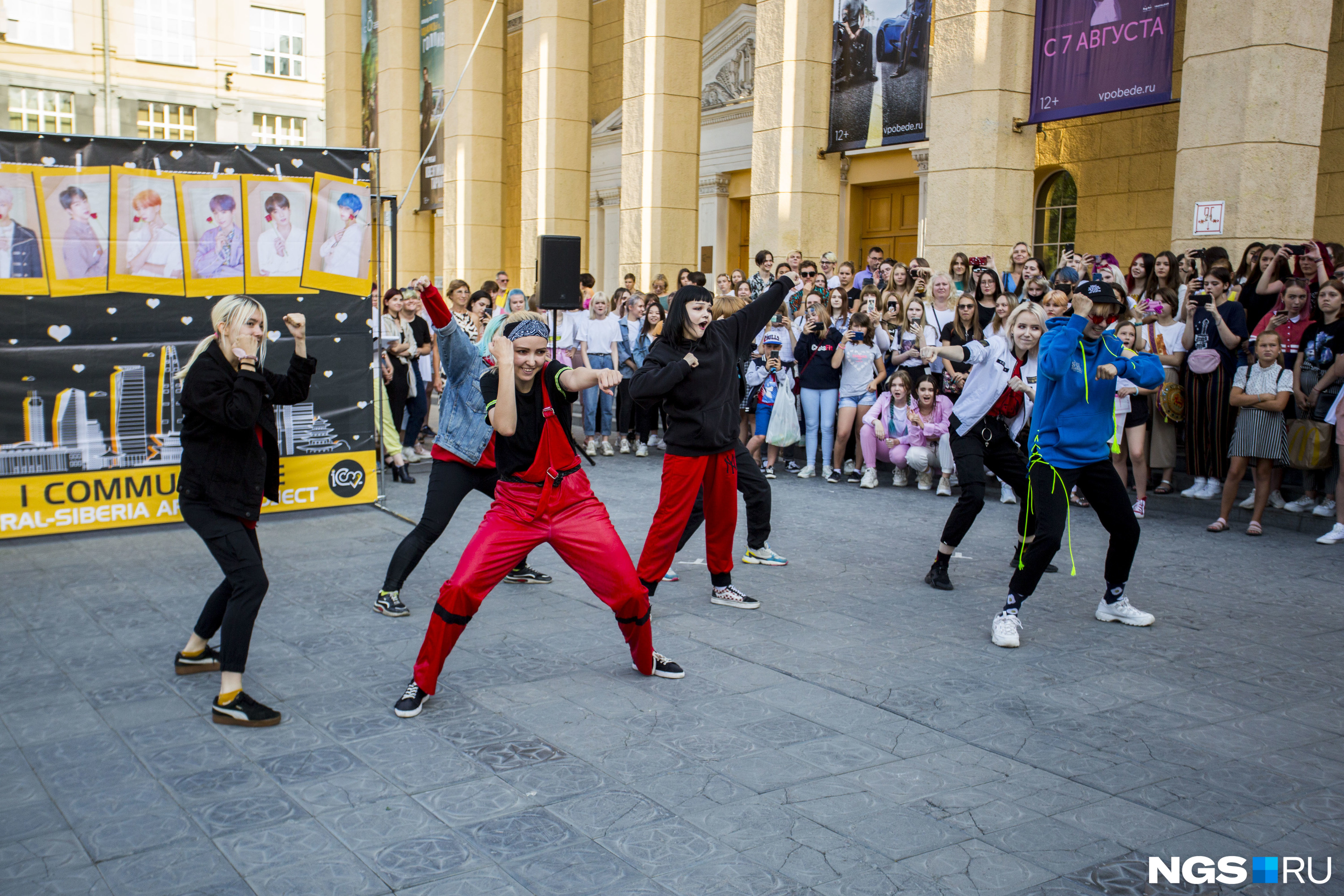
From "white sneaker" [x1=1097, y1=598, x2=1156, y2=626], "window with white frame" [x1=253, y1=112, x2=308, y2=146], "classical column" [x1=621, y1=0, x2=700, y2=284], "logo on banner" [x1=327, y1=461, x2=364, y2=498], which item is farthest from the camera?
"window with white frame" [x1=253, y1=112, x2=308, y2=146]

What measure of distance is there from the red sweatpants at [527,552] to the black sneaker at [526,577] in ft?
7.28

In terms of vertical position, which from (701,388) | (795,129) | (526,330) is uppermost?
(795,129)

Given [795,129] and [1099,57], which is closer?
[1099,57]

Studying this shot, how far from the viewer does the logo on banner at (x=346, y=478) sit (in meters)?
9.81

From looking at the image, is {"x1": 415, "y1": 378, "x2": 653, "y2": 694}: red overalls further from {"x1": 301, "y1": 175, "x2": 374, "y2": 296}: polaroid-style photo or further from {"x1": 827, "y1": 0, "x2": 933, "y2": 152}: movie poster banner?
{"x1": 827, "y1": 0, "x2": 933, "y2": 152}: movie poster banner

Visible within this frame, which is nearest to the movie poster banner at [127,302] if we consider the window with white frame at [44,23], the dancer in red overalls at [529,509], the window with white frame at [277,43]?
the dancer in red overalls at [529,509]

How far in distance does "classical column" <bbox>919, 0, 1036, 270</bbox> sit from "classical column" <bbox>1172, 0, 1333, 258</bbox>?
2.55 metres

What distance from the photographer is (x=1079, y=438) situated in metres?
6.11

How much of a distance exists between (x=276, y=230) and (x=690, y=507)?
16.2 ft

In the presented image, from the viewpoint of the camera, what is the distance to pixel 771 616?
21.4 feet

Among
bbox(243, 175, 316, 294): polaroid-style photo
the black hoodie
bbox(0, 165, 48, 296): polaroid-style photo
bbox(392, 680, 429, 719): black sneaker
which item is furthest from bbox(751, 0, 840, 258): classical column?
bbox(392, 680, 429, 719): black sneaker

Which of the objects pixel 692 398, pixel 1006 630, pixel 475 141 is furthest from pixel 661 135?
pixel 1006 630

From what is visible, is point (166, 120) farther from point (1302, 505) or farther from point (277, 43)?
point (1302, 505)

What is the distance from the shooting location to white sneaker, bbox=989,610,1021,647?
5.88 metres
